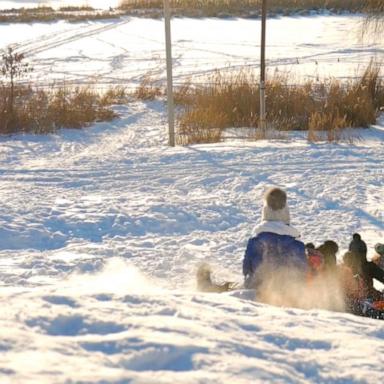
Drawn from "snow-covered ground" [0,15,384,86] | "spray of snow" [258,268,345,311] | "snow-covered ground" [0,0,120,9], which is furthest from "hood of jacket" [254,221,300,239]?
"snow-covered ground" [0,0,120,9]

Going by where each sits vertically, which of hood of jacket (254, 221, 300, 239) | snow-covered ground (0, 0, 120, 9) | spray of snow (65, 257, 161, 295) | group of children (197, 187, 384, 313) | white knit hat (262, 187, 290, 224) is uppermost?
white knit hat (262, 187, 290, 224)

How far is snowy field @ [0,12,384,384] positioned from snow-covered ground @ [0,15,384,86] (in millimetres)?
5327

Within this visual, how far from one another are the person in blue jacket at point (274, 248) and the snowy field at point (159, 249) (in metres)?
0.24

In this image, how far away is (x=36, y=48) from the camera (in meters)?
24.6

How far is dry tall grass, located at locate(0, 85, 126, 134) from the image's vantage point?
445 inches

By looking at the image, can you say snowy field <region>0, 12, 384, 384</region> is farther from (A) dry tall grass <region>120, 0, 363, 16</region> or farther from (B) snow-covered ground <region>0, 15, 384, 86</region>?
(A) dry tall grass <region>120, 0, 363, 16</region>

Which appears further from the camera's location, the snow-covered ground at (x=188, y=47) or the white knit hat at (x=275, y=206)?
the snow-covered ground at (x=188, y=47)

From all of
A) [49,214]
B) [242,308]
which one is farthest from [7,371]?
[49,214]

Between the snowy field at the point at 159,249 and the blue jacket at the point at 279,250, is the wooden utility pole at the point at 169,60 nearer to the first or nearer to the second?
the snowy field at the point at 159,249

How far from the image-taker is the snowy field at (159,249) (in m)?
2.91

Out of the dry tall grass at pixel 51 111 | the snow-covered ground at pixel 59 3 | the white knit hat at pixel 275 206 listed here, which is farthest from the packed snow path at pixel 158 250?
the snow-covered ground at pixel 59 3

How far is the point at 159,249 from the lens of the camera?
250 inches

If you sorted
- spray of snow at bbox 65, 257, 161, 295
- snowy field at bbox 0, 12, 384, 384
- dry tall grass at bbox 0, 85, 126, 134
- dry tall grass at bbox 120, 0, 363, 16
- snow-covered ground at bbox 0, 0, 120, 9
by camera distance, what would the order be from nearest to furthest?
snowy field at bbox 0, 12, 384, 384, spray of snow at bbox 65, 257, 161, 295, dry tall grass at bbox 0, 85, 126, 134, dry tall grass at bbox 120, 0, 363, 16, snow-covered ground at bbox 0, 0, 120, 9

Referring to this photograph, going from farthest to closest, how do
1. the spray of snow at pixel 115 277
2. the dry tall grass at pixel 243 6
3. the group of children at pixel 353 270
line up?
the dry tall grass at pixel 243 6 → the spray of snow at pixel 115 277 → the group of children at pixel 353 270
